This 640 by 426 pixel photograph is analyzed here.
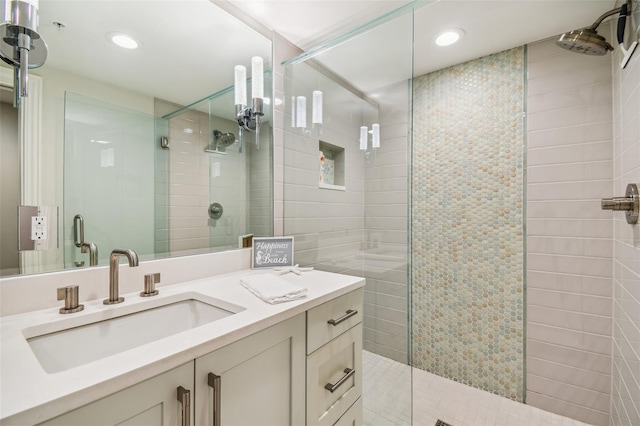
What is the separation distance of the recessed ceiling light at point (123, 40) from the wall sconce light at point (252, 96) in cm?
47

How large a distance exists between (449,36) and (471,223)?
128 cm

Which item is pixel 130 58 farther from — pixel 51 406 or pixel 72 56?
pixel 51 406

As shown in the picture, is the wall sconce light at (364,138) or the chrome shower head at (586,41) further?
the wall sconce light at (364,138)

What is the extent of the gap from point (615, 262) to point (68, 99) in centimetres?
268

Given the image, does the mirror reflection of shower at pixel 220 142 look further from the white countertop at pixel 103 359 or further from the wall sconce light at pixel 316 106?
the white countertop at pixel 103 359

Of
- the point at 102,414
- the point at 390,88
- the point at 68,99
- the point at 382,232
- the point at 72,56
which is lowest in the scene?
the point at 102,414

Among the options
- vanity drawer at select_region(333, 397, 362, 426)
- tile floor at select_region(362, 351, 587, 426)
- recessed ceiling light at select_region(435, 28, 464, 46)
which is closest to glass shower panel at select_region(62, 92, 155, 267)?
vanity drawer at select_region(333, 397, 362, 426)

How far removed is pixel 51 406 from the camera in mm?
456

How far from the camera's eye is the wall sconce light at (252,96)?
1501mm

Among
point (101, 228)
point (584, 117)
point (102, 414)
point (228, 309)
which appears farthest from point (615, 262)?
point (101, 228)

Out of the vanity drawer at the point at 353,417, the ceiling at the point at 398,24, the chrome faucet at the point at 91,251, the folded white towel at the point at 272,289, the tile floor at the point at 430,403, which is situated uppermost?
the ceiling at the point at 398,24

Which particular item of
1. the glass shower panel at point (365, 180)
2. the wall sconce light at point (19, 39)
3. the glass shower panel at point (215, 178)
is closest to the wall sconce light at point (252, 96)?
the glass shower panel at point (215, 178)

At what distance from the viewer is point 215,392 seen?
672 mm

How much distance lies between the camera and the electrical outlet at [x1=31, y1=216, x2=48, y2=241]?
2.95 feet
